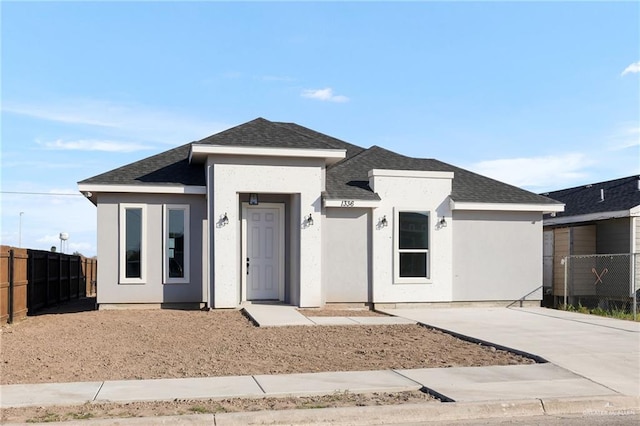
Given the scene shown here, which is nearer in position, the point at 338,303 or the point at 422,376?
the point at 422,376

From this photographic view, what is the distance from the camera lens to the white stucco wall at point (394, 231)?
1670cm

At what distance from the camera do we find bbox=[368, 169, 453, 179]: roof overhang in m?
16.8

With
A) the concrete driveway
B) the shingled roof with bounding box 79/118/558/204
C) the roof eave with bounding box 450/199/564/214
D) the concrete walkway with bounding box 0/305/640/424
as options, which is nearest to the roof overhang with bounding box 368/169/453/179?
the shingled roof with bounding box 79/118/558/204

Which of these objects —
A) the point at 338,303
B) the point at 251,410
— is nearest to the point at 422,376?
the point at 251,410

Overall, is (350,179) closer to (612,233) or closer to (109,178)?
(109,178)

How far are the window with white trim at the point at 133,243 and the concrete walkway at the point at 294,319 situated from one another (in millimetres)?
3058

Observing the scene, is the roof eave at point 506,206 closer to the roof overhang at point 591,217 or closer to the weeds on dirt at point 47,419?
the roof overhang at point 591,217

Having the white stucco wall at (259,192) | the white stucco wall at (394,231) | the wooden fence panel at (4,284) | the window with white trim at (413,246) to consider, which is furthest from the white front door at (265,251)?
the wooden fence panel at (4,284)

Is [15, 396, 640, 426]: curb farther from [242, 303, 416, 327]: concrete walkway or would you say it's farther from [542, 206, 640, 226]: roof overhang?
[542, 206, 640, 226]: roof overhang

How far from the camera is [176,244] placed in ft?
54.0

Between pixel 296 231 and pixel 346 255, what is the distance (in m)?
1.51

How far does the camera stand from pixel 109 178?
53.0 feet

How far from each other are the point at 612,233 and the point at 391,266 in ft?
28.1

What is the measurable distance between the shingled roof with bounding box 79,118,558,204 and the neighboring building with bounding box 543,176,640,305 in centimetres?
267
